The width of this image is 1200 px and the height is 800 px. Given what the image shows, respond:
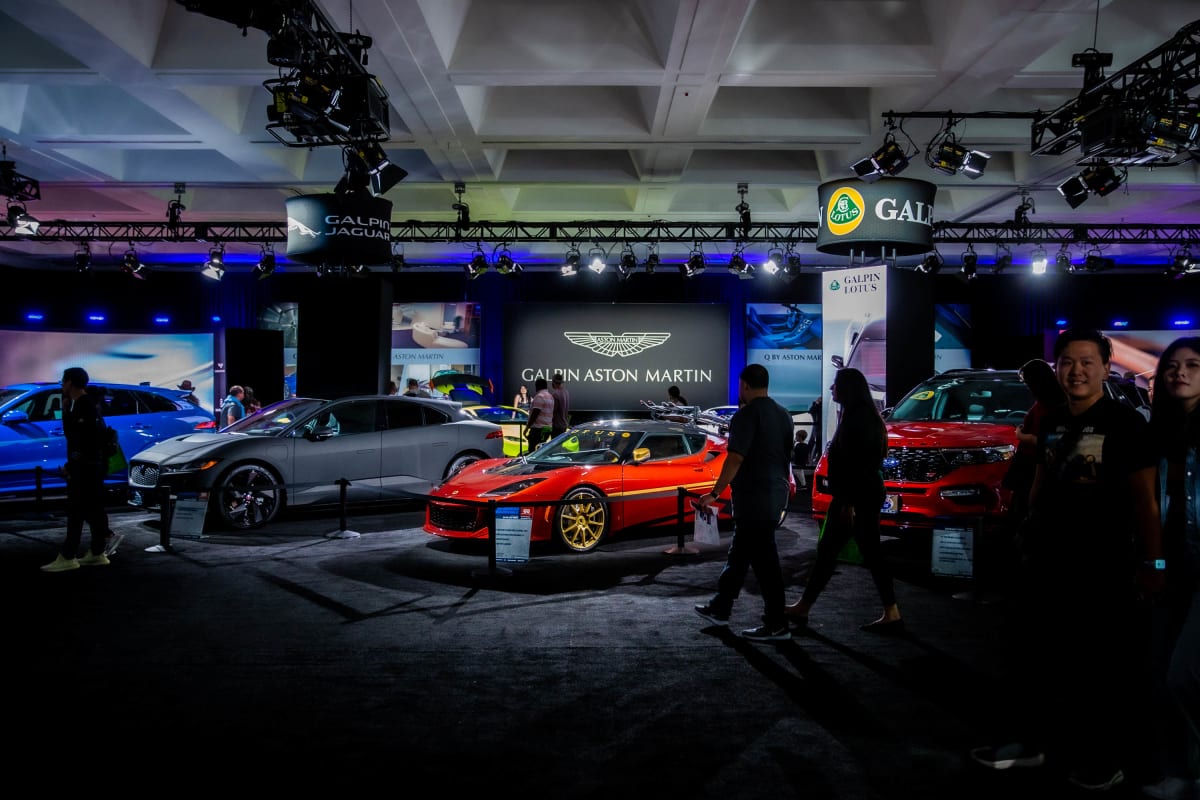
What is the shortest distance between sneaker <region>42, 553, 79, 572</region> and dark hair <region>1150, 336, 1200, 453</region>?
8184mm

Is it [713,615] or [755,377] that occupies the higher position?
[755,377]

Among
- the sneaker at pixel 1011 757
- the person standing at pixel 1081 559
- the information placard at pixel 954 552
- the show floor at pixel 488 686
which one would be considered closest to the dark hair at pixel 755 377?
the show floor at pixel 488 686

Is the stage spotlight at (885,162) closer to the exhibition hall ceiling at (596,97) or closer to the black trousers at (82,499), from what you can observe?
the exhibition hall ceiling at (596,97)

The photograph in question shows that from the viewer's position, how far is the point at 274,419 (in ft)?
34.8

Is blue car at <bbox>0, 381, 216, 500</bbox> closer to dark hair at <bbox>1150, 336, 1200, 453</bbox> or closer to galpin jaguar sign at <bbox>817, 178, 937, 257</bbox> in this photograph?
galpin jaguar sign at <bbox>817, 178, 937, 257</bbox>

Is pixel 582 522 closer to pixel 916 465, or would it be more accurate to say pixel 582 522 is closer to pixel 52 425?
pixel 916 465

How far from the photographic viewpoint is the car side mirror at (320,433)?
33.0 ft

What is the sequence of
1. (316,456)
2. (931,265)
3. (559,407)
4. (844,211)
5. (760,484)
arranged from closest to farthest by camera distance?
(760,484) → (316,456) → (844,211) → (559,407) → (931,265)

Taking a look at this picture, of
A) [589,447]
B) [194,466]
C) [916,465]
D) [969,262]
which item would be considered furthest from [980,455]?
[969,262]

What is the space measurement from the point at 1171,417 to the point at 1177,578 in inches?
24.3

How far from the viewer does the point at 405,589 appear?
6.88 meters

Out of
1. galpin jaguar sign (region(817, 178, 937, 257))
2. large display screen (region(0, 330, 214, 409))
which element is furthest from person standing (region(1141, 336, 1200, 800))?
large display screen (region(0, 330, 214, 409))

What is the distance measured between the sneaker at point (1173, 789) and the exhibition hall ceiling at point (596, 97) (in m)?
6.53

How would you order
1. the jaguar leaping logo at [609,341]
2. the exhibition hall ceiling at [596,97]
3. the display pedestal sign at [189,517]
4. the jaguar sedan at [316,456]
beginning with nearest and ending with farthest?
1. the display pedestal sign at [189,517]
2. the exhibition hall ceiling at [596,97]
3. the jaguar sedan at [316,456]
4. the jaguar leaping logo at [609,341]
